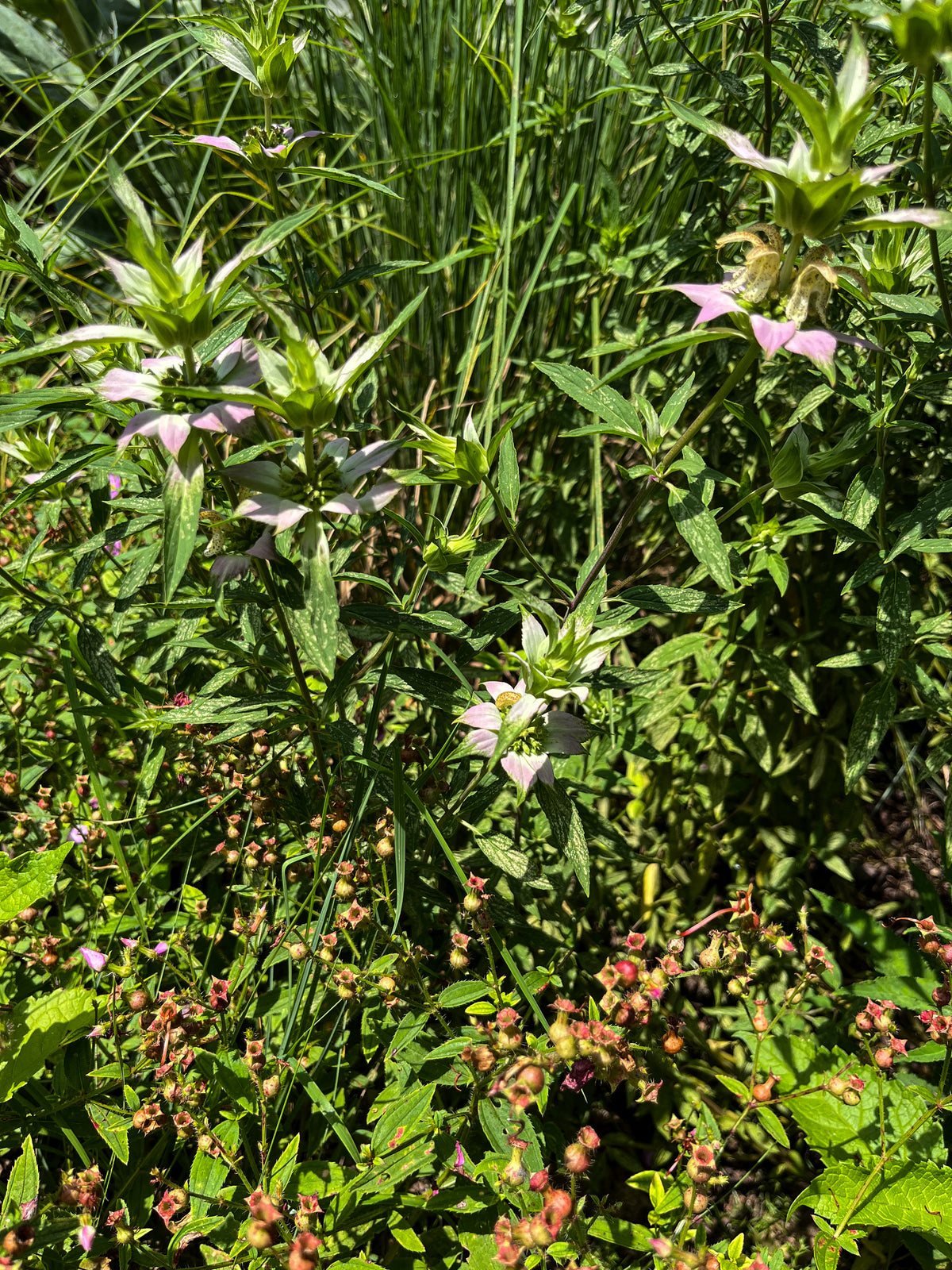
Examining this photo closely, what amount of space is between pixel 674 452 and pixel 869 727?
2.22ft

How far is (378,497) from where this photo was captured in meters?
1.11

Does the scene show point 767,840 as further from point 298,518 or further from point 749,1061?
point 298,518

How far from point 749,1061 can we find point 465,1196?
0.91 metres

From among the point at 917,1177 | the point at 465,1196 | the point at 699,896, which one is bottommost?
the point at 699,896

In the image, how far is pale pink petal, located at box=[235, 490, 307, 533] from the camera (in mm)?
1031

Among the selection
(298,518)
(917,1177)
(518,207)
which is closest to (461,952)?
(298,518)

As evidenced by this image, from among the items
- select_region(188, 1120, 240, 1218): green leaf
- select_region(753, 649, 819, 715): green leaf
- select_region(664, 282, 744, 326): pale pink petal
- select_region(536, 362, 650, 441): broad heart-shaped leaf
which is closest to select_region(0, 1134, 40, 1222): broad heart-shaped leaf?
select_region(188, 1120, 240, 1218): green leaf

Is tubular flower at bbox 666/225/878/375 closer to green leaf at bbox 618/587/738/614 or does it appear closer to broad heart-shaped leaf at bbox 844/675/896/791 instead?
green leaf at bbox 618/587/738/614

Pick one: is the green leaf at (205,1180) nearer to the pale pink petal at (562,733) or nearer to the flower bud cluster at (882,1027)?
the pale pink petal at (562,733)

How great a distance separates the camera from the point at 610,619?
127cm

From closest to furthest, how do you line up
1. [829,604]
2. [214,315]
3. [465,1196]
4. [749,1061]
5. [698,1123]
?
[214,315] → [465,1196] → [698,1123] → [749,1061] → [829,604]

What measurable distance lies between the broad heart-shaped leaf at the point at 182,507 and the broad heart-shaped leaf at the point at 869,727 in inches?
46.6

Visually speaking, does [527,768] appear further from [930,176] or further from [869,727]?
[930,176]

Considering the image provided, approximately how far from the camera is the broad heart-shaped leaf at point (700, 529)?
1191mm
